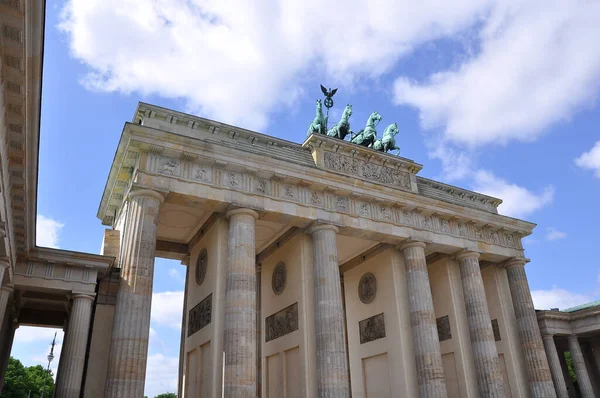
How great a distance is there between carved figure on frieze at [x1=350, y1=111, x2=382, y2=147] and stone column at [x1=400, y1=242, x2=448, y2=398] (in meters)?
6.70

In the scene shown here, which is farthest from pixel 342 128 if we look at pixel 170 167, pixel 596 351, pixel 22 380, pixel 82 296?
pixel 22 380

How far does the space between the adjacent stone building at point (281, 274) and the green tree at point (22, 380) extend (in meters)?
36.4

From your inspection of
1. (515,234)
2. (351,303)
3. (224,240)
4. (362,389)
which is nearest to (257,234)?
(224,240)

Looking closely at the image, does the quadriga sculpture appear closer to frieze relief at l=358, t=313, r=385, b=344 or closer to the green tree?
frieze relief at l=358, t=313, r=385, b=344

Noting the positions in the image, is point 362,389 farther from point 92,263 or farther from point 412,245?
point 92,263

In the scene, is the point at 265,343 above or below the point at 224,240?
below

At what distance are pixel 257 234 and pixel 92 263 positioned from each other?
29.8 feet

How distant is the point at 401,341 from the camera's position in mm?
23578

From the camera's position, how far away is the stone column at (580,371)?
27953 mm

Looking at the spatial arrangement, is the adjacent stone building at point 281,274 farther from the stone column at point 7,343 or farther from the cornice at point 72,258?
the stone column at point 7,343

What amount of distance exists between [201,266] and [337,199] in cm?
729

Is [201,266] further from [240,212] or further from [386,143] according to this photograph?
[386,143]

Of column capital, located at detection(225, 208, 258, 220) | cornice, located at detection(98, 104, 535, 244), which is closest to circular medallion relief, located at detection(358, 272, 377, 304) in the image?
cornice, located at detection(98, 104, 535, 244)

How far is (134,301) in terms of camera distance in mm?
16891
